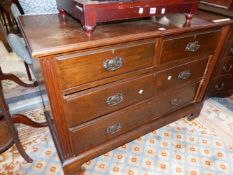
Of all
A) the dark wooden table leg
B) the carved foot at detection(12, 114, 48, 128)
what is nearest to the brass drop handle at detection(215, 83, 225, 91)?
the carved foot at detection(12, 114, 48, 128)

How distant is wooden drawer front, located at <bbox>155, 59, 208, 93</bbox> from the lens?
1.21 metres

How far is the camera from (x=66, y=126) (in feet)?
3.30

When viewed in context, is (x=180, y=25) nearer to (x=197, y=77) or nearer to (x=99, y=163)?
(x=197, y=77)

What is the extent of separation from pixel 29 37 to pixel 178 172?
1.22m

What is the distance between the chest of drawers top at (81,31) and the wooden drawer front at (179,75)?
0.90 ft

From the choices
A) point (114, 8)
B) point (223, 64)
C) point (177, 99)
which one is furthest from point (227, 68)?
point (114, 8)

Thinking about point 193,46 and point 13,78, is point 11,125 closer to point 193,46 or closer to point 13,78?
point 13,78

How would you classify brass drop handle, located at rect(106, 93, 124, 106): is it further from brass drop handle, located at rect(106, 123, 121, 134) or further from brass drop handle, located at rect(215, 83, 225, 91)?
brass drop handle, located at rect(215, 83, 225, 91)

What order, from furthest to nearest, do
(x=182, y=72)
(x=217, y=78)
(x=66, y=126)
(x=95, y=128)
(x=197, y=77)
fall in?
(x=217, y=78) < (x=197, y=77) < (x=182, y=72) < (x=95, y=128) < (x=66, y=126)

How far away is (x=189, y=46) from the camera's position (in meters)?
1.16

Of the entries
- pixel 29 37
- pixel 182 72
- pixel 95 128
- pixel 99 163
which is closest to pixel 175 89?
pixel 182 72

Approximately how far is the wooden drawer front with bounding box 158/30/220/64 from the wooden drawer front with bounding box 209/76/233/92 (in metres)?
0.59

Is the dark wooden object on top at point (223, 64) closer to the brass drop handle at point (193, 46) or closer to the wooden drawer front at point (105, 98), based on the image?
the brass drop handle at point (193, 46)

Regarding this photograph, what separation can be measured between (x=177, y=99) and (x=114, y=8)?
2.93 feet
